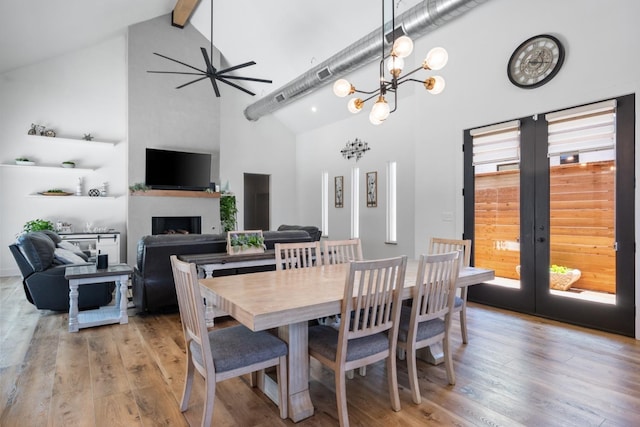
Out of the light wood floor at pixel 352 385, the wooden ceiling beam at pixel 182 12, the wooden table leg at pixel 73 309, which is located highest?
the wooden ceiling beam at pixel 182 12

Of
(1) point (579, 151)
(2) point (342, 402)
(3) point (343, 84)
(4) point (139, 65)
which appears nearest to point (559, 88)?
(1) point (579, 151)

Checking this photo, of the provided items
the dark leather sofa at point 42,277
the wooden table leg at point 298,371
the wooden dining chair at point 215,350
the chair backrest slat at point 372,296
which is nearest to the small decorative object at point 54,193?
the dark leather sofa at point 42,277

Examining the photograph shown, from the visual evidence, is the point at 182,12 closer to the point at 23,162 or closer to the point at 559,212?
the point at 23,162

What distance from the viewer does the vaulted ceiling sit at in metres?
4.85

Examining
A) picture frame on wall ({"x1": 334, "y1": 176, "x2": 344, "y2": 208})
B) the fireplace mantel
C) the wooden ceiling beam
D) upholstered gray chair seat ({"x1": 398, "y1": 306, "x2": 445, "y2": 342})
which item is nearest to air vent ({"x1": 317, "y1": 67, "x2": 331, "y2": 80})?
picture frame on wall ({"x1": 334, "y1": 176, "x2": 344, "y2": 208})

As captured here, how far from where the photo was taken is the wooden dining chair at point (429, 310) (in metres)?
2.13

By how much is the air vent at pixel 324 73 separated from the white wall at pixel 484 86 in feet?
2.55

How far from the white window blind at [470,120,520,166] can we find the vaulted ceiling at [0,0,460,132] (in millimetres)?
1914

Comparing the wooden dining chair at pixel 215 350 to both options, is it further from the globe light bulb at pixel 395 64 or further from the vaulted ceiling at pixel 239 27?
the vaulted ceiling at pixel 239 27

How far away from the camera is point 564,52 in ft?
12.0

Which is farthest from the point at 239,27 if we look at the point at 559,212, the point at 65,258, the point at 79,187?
the point at 559,212

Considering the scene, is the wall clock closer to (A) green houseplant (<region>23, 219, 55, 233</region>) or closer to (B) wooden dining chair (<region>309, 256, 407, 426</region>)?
(B) wooden dining chair (<region>309, 256, 407, 426</region>)

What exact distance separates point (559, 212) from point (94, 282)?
4979 millimetres

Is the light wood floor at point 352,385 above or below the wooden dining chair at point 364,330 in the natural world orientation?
below
